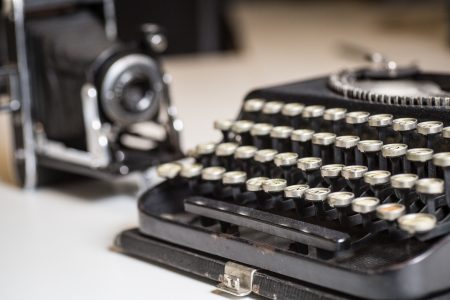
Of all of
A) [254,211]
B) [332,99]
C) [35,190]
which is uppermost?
[332,99]

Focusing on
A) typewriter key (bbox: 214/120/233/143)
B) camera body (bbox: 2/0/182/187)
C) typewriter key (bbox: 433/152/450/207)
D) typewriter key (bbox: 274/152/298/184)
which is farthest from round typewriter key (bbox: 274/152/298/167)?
camera body (bbox: 2/0/182/187)

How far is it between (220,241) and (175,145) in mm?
744

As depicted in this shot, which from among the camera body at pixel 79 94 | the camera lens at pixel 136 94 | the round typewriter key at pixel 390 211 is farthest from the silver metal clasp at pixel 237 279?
the camera lens at pixel 136 94

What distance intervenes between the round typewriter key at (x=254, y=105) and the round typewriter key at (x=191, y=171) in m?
0.16

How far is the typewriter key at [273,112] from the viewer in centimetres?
177

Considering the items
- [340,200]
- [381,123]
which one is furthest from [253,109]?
[340,200]

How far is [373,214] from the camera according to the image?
1.39 m

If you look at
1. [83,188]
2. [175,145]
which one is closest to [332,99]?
[175,145]

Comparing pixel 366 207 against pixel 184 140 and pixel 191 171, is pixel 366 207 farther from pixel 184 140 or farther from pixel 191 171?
pixel 184 140

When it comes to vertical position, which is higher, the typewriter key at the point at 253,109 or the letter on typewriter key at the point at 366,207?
the typewriter key at the point at 253,109

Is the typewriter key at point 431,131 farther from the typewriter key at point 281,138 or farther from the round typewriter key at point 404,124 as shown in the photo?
the typewriter key at point 281,138

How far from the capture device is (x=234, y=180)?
166cm

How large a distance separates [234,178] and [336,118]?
0.73 feet

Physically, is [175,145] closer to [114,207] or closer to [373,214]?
[114,207]
